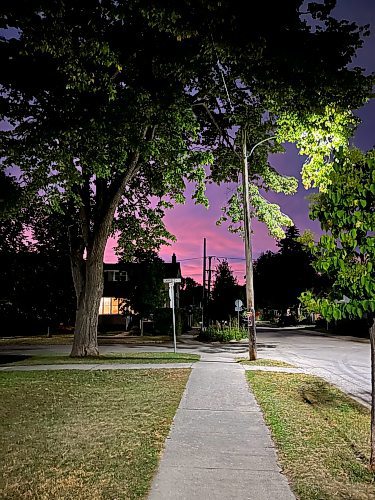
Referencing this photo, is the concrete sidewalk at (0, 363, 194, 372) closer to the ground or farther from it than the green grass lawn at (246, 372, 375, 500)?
farther from it

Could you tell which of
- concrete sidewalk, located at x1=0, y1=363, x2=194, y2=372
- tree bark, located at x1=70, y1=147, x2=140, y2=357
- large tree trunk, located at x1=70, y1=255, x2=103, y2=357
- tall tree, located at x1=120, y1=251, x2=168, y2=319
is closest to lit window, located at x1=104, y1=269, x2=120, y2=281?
tall tree, located at x1=120, y1=251, x2=168, y2=319

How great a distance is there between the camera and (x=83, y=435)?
623cm

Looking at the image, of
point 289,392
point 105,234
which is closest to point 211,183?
point 105,234

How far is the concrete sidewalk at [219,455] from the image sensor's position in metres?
4.35

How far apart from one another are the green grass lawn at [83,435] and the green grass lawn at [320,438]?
1549 mm

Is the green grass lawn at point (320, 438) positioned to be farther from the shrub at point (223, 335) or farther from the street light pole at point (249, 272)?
the shrub at point (223, 335)

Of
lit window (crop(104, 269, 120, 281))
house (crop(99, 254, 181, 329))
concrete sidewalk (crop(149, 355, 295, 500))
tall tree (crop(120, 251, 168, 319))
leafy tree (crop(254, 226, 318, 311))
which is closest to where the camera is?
concrete sidewalk (crop(149, 355, 295, 500))

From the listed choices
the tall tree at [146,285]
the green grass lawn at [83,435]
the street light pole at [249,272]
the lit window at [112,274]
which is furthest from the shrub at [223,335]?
the lit window at [112,274]

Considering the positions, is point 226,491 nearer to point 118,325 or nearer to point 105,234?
point 105,234

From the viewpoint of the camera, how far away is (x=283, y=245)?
8194cm

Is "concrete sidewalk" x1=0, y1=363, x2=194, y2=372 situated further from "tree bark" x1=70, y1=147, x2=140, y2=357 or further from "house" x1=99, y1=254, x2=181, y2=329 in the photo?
"house" x1=99, y1=254, x2=181, y2=329

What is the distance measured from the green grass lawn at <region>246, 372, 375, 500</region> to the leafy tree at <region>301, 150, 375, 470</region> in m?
0.50

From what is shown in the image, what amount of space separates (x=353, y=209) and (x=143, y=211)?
60.2 feet

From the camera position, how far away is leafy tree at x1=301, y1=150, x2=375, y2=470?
4.85m
